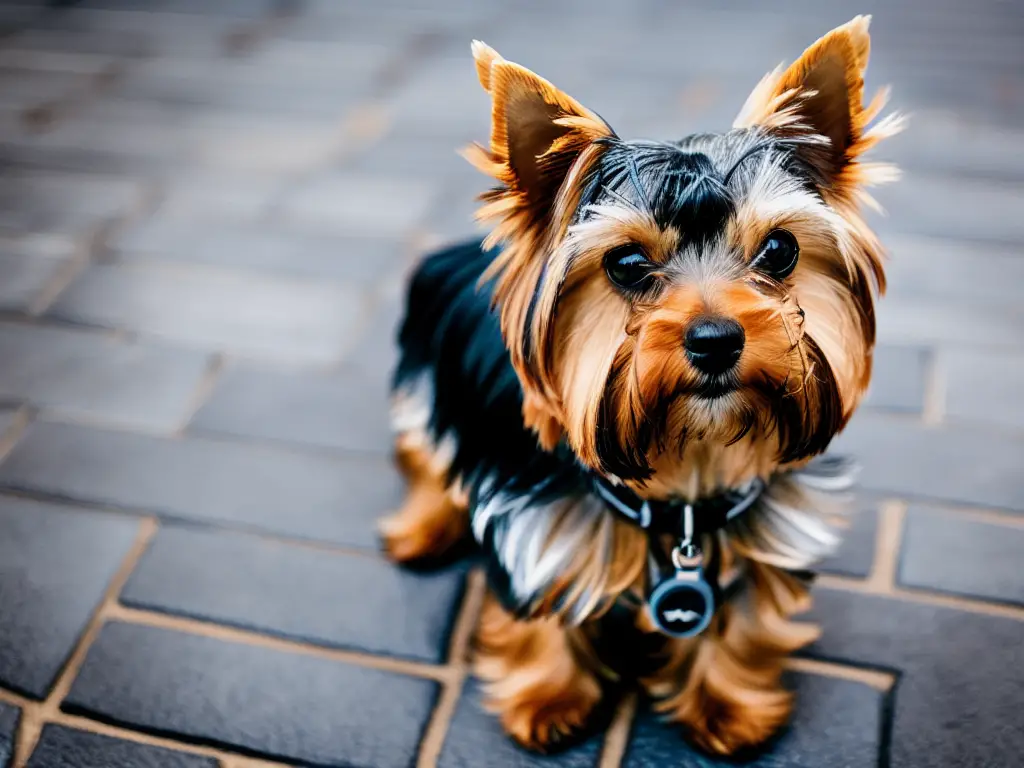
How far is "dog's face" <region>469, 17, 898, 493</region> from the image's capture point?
4.56 ft

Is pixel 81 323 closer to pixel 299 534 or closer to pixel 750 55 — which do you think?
pixel 299 534

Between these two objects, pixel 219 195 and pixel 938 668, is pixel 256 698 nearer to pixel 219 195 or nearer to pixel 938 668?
pixel 938 668

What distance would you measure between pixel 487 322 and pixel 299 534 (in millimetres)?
805

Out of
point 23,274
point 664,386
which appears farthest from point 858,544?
point 23,274

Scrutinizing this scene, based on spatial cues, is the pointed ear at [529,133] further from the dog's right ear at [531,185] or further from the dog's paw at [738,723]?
the dog's paw at [738,723]

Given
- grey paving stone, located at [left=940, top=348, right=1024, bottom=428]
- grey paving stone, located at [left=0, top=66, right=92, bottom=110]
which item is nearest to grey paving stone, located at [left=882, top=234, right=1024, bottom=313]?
grey paving stone, located at [left=940, top=348, right=1024, bottom=428]

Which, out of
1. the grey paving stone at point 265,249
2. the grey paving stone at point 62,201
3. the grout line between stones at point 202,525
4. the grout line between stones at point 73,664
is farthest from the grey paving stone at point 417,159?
the grout line between stones at point 73,664

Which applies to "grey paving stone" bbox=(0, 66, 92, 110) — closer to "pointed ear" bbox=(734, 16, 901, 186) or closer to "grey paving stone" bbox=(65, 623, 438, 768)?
"grey paving stone" bbox=(65, 623, 438, 768)

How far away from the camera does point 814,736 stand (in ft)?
6.26

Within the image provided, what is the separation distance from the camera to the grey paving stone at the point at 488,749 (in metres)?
1.90

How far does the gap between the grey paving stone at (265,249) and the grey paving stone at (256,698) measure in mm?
1395

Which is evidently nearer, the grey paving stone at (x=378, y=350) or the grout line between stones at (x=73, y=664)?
the grout line between stones at (x=73, y=664)

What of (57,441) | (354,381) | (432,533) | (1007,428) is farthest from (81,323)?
(1007,428)

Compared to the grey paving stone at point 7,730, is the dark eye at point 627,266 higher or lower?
higher
